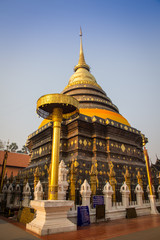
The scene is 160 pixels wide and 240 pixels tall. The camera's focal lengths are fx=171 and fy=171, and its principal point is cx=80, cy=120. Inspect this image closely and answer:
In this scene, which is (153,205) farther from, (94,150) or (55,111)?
(55,111)

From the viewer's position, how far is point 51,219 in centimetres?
688

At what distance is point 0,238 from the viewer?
5.88 m

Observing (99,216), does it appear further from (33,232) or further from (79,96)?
(79,96)

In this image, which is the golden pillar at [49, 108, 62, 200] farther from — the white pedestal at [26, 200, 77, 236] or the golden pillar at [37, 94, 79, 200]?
the white pedestal at [26, 200, 77, 236]

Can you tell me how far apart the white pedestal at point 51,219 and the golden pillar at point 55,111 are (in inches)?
18.2

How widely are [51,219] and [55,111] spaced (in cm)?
474

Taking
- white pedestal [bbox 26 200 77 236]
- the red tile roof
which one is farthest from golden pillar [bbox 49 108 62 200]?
the red tile roof

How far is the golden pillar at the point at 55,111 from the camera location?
24.2 feet

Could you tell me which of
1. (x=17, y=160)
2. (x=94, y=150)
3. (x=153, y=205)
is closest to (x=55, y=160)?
(x=94, y=150)

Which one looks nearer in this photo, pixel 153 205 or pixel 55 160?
pixel 55 160

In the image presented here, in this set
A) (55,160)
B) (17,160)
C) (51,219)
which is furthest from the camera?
(17,160)

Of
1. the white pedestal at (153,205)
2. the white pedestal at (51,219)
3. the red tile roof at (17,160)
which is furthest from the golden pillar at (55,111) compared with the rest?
the red tile roof at (17,160)

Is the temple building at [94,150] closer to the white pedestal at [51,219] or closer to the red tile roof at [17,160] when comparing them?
the white pedestal at [51,219]

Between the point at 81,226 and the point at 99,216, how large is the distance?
1354 mm
